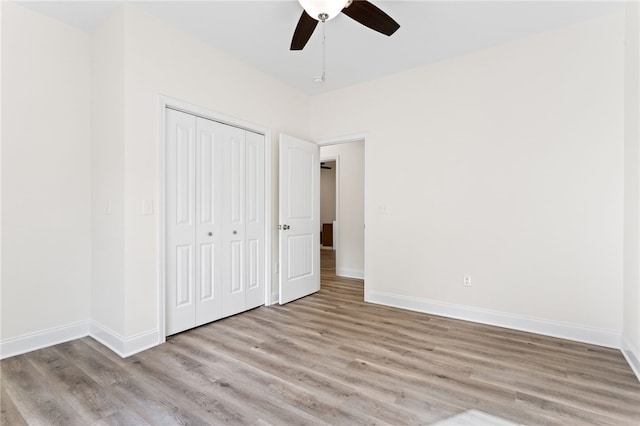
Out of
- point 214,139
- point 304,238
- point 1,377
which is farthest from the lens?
point 304,238

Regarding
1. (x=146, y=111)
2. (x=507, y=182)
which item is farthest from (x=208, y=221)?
(x=507, y=182)

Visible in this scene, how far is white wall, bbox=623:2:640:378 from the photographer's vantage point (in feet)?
6.99

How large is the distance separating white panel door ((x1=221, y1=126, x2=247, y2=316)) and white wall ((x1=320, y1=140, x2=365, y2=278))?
2.29 metres

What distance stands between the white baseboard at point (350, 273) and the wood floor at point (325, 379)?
7.23ft

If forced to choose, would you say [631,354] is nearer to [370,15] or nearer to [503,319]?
[503,319]

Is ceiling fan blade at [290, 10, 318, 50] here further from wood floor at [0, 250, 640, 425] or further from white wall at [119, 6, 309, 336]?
wood floor at [0, 250, 640, 425]

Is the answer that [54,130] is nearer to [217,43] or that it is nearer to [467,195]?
[217,43]

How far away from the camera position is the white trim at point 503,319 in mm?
2521

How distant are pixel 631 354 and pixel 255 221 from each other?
341cm

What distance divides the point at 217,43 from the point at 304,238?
2.38 metres

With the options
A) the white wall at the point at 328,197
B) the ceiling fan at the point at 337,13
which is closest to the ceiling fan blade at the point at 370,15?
the ceiling fan at the point at 337,13

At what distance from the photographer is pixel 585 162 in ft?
8.44

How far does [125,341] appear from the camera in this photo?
91.5 inches

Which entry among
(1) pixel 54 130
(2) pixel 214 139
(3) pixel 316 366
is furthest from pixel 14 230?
(3) pixel 316 366
